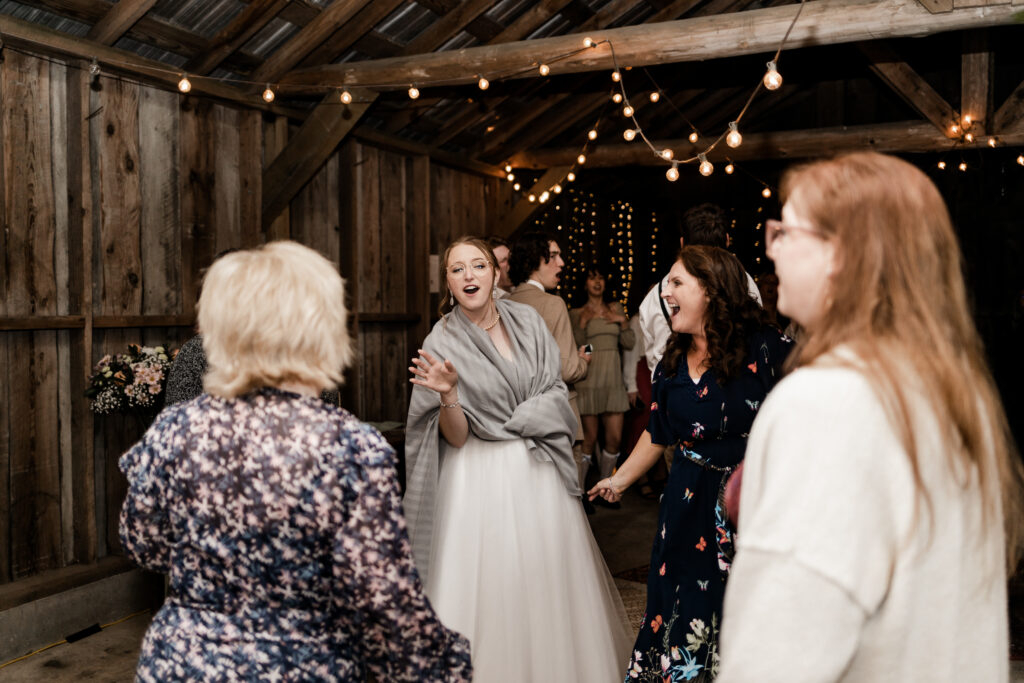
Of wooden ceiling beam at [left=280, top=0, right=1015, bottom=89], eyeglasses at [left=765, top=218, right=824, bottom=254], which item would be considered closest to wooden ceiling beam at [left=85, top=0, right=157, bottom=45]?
wooden ceiling beam at [left=280, top=0, right=1015, bottom=89]

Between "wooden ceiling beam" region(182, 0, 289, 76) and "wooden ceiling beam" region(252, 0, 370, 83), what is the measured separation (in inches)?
9.5

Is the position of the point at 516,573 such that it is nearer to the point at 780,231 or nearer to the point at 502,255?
the point at 780,231

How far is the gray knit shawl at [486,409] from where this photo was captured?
2590mm

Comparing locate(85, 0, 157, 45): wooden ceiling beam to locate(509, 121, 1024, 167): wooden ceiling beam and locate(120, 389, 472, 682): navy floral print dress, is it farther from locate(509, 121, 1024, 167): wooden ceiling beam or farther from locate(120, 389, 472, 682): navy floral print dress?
locate(509, 121, 1024, 167): wooden ceiling beam

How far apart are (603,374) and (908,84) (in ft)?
9.56

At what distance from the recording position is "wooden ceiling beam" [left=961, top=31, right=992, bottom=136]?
559cm

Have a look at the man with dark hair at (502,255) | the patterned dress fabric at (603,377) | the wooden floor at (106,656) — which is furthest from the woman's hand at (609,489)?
the patterned dress fabric at (603,377)

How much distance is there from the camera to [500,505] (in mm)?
2570

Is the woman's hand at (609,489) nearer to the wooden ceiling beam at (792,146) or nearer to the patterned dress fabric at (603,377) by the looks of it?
the patterned dress fabric at (603,377)

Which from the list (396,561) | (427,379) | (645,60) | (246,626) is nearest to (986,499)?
(396,561)

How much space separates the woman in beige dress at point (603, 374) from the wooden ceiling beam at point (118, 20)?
3.32m

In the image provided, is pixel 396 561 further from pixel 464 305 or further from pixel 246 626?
pixel 464 305

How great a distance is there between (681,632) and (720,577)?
17cm

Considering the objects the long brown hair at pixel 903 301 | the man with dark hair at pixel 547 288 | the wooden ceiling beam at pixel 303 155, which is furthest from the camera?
the wooden ceiling beam at pixel 303 155
